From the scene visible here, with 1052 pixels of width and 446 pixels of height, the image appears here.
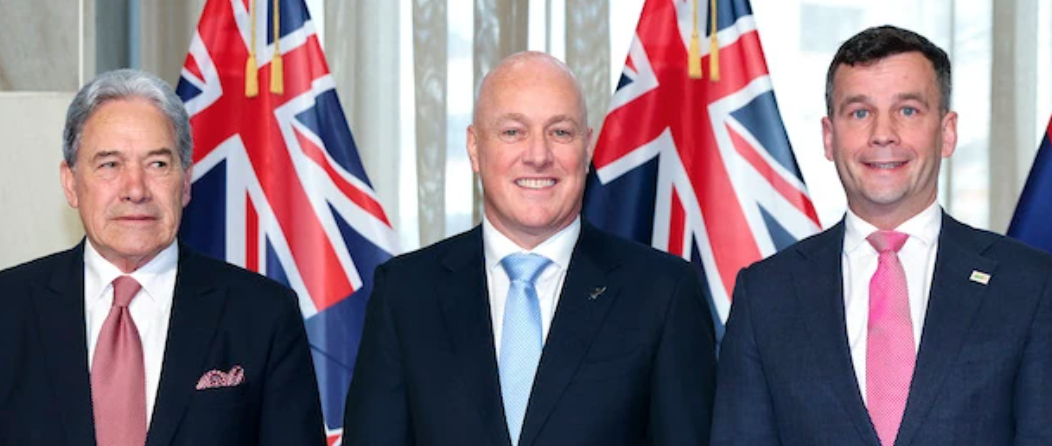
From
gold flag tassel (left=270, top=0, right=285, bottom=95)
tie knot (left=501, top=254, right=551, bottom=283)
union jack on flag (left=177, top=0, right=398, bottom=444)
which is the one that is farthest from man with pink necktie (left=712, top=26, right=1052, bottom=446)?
gold flag tassel (left=270, top=0, right=285, bottom=95)

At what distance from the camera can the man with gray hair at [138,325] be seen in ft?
7.54

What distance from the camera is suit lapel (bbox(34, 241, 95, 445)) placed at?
2270 mm

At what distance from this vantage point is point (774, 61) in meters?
4.25

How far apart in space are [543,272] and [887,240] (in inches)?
24.3

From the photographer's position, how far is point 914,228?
7.80ft

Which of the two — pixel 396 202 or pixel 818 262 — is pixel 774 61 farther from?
pixel 818 262

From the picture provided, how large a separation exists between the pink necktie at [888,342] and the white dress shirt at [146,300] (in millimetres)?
1245

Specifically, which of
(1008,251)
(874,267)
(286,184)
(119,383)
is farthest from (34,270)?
(1008,251)

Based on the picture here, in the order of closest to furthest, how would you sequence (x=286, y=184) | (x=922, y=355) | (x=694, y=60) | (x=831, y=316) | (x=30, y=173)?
(x=922, y=355)
(x=831, y=316)
(x=30, y=173)
(x=694, y=60)
(x=286, y=184)

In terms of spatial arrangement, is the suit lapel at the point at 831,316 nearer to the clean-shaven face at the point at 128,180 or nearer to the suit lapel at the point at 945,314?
the suit lapel at the point at 945,314

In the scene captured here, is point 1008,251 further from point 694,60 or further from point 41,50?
point 41,50

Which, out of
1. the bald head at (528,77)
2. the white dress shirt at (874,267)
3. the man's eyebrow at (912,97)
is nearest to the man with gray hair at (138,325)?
the bald head at (528,77)

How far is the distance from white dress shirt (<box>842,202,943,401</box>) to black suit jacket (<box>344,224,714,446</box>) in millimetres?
258

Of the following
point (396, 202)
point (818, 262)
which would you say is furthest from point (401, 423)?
point (396, 202)
